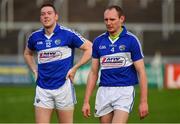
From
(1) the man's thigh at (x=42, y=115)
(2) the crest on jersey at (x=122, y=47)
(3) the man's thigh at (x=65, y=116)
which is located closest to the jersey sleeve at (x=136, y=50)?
(2) the crest on jersey at (x=122, y=47)

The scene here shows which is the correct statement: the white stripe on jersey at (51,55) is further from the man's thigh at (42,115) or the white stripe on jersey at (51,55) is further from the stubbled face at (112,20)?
the stubbled face at (112,20)

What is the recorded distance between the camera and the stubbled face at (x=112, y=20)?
9906mm

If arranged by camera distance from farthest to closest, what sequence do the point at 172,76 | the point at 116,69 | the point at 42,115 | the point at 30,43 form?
the point at 172,76 → the point at 30,43 → the point at 42,115 → the point at 116,69

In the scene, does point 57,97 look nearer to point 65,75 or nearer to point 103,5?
point 65,75

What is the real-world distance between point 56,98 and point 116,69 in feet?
4.30

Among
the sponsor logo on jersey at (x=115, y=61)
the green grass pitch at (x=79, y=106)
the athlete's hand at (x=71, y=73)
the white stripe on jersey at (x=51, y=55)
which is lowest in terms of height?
the green grass pitch at (x=79, y=106)

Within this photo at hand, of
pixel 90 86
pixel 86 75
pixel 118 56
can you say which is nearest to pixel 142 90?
pixel 118 56

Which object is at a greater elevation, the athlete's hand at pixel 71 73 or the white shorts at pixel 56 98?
the athlete's hand at pixel 71 73

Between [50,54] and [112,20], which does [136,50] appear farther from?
[50,54]

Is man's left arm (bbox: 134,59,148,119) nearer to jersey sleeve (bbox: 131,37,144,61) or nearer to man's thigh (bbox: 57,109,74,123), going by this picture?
jersey sleeve (bbox: 131,37,144,61)

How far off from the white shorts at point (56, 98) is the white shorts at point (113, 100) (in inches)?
38.8

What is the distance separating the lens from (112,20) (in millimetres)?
9922

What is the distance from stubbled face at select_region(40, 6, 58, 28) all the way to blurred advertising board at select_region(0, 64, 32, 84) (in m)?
18.2

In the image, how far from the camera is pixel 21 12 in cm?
3825
